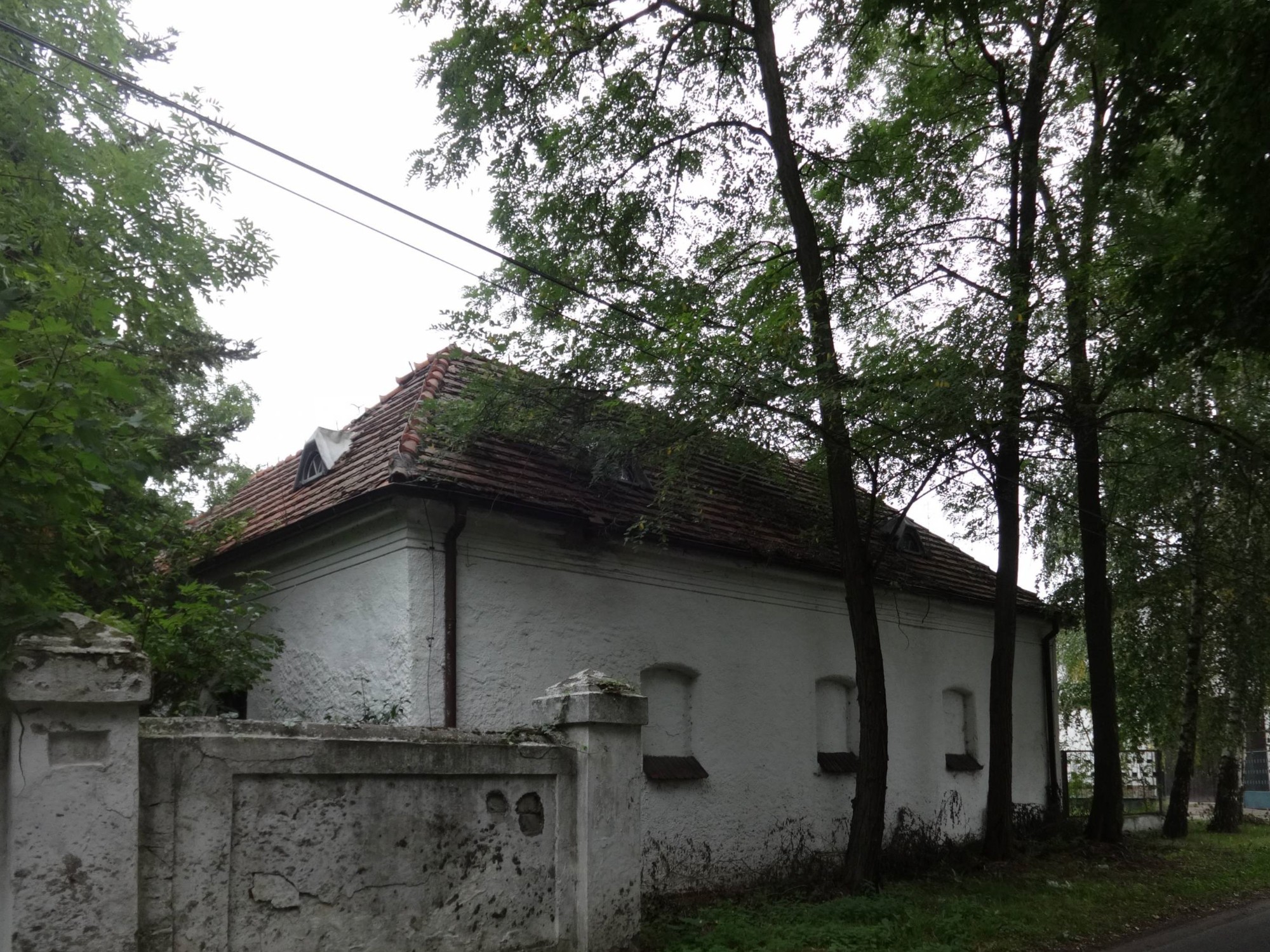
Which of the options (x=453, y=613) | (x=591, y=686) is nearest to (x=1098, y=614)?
(x=453, y=613)

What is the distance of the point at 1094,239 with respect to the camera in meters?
11.6

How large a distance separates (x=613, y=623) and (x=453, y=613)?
2047 mm

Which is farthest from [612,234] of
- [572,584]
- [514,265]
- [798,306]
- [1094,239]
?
[1094,239]

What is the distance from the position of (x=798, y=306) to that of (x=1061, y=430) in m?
3.82

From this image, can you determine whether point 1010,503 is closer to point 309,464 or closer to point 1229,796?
point 309,464

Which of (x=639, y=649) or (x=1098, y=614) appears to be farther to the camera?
(x=1098, y=614)

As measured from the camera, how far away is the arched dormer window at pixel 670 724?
11.2 meters

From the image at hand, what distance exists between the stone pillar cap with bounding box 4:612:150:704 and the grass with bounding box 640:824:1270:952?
4204 mm

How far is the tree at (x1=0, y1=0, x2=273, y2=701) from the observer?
15.0 feet

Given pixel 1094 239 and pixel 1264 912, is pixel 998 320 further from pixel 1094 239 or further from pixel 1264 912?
pixel 1264 912

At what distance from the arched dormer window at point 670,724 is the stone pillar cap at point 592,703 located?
12.7ft

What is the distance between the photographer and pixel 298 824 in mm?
5547

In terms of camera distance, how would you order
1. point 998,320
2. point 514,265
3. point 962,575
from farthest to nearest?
1. point 962,575
2. point 514,265
3. point 998,320

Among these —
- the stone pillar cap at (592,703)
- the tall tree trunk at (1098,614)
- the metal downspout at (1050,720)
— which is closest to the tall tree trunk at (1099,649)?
the tall tree trunk at (1098,614)
